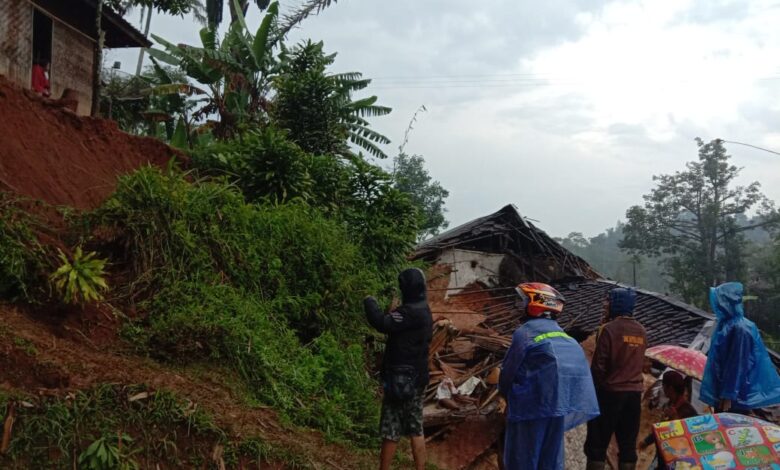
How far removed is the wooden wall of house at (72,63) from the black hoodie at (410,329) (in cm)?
963

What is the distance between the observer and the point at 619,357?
16.8ft

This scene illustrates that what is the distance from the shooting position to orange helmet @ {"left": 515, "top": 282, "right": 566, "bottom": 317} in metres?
4.24

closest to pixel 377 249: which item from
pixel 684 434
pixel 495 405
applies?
pixel 495 405

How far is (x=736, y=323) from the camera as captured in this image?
17.1 feet

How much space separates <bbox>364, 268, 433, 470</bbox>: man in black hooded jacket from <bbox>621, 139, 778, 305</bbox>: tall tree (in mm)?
32313

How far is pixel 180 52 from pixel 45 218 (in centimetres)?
903

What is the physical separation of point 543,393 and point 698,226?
34342 mm

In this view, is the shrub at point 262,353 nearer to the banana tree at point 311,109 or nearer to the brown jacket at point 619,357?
the brown jacket at point 619,357

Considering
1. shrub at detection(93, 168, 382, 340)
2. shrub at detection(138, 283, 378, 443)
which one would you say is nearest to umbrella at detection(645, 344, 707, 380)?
shrub at detection(138, 283, 378, 443)

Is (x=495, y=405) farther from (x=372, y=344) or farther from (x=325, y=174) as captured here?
(x=325, y=174)

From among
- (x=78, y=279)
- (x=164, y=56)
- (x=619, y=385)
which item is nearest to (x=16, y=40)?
(x=164, y=56)

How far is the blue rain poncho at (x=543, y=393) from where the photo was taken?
156 inches

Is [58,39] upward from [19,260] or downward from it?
upward

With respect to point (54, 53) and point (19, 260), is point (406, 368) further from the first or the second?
point (54, 53)
